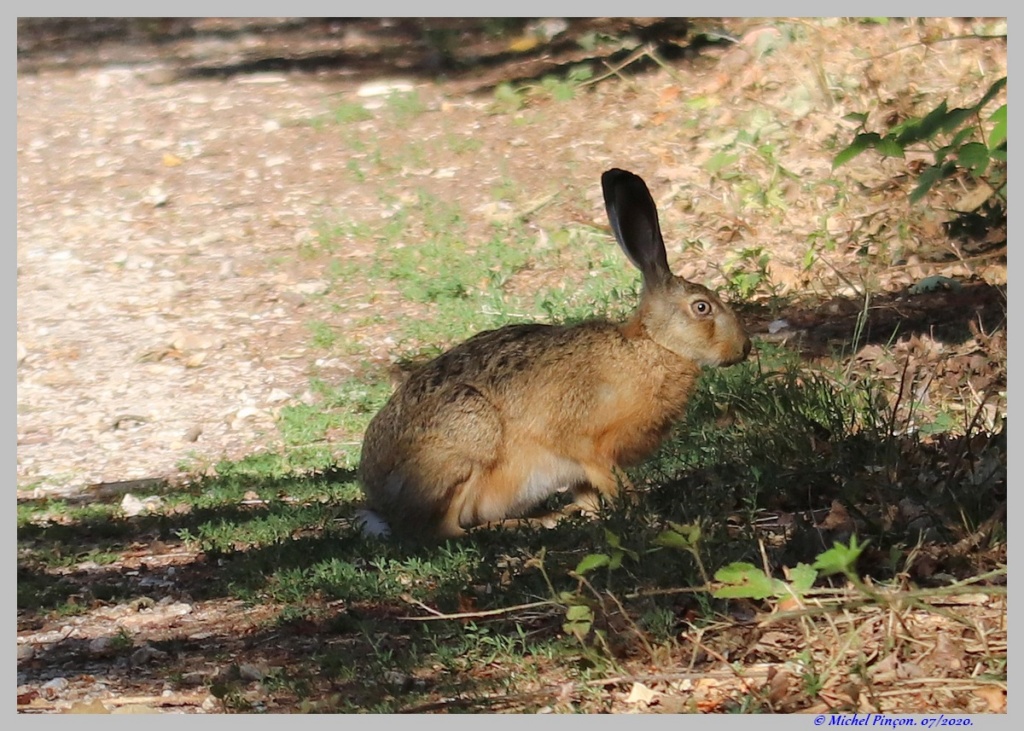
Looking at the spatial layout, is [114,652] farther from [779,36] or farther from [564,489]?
[779,36]

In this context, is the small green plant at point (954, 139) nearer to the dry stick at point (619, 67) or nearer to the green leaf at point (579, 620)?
the green leaf at point (579, 620)

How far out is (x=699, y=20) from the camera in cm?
905

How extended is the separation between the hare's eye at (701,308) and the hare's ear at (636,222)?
14 cm

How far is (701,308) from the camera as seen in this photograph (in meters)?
5.61

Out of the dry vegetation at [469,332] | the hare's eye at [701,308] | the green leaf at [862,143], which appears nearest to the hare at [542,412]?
the hare's eye at [701,308]

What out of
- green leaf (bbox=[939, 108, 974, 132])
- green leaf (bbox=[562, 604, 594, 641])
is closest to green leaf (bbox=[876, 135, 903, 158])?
green leaf (bbox=[939, 108, 974, 132])

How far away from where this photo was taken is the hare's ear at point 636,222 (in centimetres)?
527

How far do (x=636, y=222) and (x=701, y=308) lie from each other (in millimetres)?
448

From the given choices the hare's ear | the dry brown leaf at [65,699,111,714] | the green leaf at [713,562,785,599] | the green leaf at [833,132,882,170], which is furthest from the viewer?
the hare's ear

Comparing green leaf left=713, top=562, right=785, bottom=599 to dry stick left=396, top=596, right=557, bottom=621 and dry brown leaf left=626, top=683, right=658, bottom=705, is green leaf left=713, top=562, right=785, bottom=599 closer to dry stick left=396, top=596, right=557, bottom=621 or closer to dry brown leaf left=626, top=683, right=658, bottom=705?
dry brown leaf left=626, top=683, right=658, bottom=705

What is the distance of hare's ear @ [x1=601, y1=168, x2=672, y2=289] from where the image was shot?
5.27 meters

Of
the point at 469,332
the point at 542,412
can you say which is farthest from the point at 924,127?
the point at 469,332

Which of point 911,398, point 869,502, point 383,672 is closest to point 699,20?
point 911,398

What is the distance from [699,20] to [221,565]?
504 cm
